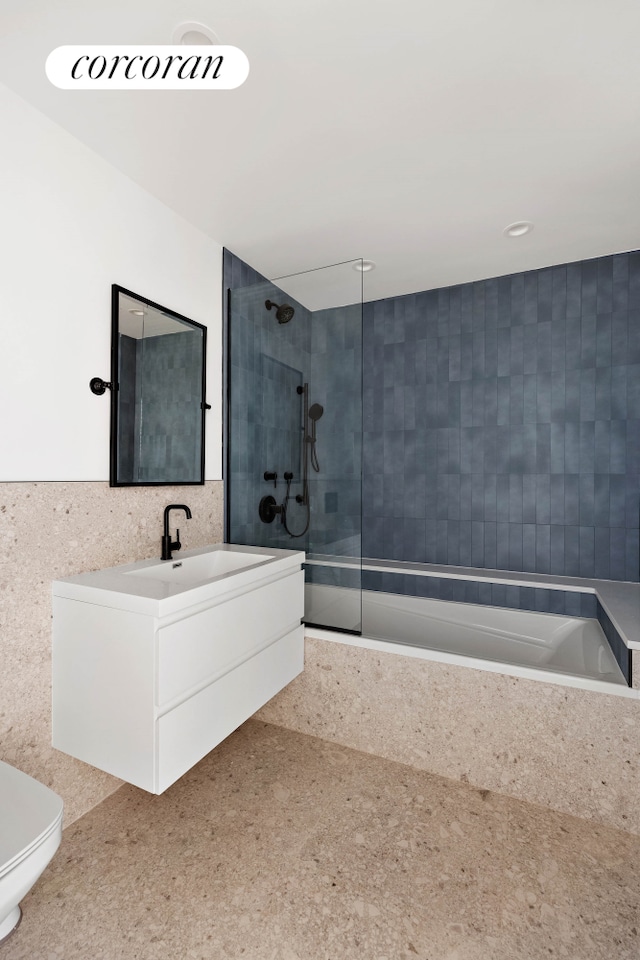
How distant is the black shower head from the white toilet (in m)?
2.12

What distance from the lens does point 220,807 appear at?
1.90 m

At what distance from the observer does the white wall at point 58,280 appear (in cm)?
161

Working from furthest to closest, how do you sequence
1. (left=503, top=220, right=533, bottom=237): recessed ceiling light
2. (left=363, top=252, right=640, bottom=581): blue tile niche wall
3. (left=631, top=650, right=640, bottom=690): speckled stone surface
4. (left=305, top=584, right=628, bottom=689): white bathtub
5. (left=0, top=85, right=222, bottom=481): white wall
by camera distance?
(left=363, top=252, right=640, bottom=581): blue tile niche wall
(left=503, top=220, right=533, bottom=237): recessed ceiling light
(left=305, top=584, right=628, bottom=689): white bathtub
(left=631, top=650, right=640, bottom=690): speckled stone surface
(left=0, top=85, right=222, bottom=481): white wall

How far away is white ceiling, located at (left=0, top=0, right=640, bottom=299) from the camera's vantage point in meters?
1.35

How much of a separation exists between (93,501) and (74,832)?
121 cm

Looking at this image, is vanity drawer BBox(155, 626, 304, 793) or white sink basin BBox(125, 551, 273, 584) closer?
vanity drawer BBox(155, 626, 304, 793)

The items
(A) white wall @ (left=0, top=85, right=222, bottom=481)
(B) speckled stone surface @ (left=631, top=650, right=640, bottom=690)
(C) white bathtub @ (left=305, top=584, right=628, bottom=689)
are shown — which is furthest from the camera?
(C) white bathtub @ (left=305, top=584, right=628, bottom=689)

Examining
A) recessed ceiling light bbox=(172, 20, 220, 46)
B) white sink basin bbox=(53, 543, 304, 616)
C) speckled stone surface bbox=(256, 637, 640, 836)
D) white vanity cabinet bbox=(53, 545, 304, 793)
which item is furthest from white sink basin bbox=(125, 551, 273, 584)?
recessed ceiling light bbox=(172, 20, 220, 46)

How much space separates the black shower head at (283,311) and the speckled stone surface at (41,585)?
117 centimetres

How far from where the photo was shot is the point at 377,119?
5.64 ft

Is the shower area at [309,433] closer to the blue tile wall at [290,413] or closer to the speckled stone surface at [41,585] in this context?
the blue tile wall at [290,413]

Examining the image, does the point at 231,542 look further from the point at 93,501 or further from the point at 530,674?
the point at 530,674

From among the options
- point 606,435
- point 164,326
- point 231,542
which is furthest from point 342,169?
point 606,435

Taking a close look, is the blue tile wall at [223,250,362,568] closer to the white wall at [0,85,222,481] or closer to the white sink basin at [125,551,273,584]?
the white sink basin at [125,551,273,584]
